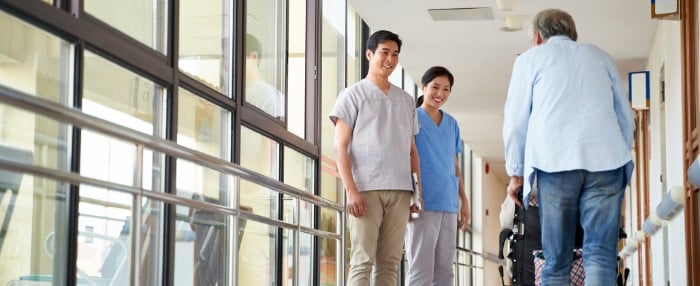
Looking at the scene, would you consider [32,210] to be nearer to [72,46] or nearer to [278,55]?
[72,46]

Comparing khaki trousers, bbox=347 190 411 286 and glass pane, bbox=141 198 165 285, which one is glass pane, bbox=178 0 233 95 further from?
khaki trousers, bbox=347 190 411 286

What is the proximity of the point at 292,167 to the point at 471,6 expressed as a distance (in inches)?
102

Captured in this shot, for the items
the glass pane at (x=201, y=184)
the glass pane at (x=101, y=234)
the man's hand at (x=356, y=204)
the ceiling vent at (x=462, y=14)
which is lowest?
the glass pane at (x=101, y=234)

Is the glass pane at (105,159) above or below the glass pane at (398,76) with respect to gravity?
below

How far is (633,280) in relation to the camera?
1243 centimetres

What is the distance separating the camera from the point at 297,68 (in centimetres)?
654

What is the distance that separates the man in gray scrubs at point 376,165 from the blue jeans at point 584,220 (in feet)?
2.72

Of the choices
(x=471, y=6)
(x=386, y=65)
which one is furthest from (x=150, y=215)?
(x=471, y=6)

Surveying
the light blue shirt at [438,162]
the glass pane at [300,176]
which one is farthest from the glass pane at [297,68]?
the light blue shirt at [438,162]

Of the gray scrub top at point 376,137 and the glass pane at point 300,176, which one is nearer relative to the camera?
the gray scrub top at point 376,137

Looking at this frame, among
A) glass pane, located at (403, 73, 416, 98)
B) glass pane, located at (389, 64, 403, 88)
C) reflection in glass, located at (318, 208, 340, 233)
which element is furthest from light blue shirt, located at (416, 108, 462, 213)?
glass pane, located at (403, 73, 416, 98)

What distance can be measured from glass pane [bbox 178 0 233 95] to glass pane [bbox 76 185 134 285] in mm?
957

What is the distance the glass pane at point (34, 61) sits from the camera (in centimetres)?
295

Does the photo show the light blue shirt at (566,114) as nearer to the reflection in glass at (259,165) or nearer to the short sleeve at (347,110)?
the short sleeve at (347,110)
